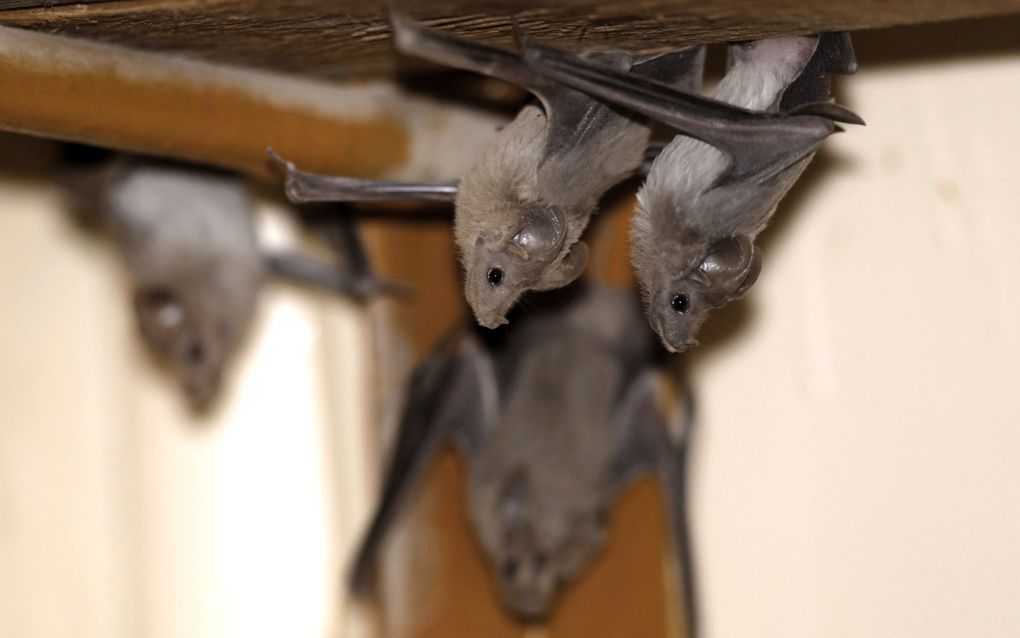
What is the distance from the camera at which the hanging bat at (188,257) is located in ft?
11.5

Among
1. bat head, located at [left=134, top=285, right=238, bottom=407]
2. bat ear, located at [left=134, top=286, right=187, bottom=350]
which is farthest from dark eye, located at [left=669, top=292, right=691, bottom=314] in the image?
bat ear, located at [left=134, top=286, right=187, bottom=350]

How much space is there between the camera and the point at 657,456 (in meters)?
2.98

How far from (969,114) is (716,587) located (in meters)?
1.17

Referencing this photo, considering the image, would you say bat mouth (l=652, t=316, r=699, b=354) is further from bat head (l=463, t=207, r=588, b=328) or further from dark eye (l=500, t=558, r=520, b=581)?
dark eye (l=500, t=558, r=520, b=581)

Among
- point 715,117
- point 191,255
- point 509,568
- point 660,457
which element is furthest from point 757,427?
point 191,255

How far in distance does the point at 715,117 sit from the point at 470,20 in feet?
1.31

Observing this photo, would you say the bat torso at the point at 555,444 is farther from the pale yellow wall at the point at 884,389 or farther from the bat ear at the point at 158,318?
the bat ear at the point at 158,318

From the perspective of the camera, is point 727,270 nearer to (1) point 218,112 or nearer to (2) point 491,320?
(2) point 491,320

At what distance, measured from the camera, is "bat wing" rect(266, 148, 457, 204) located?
87.6 inches

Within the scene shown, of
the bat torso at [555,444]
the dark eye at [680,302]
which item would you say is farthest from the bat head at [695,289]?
the bat torso at [555,444]

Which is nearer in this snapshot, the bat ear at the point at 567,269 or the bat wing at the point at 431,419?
the bat ear at the point at 567,269

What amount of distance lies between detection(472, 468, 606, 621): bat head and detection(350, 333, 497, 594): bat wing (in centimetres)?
17

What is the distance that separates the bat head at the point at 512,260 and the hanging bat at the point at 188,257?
1331 millimetres

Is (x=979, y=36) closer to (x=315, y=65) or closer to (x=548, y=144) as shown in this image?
(x=548, y=144)
